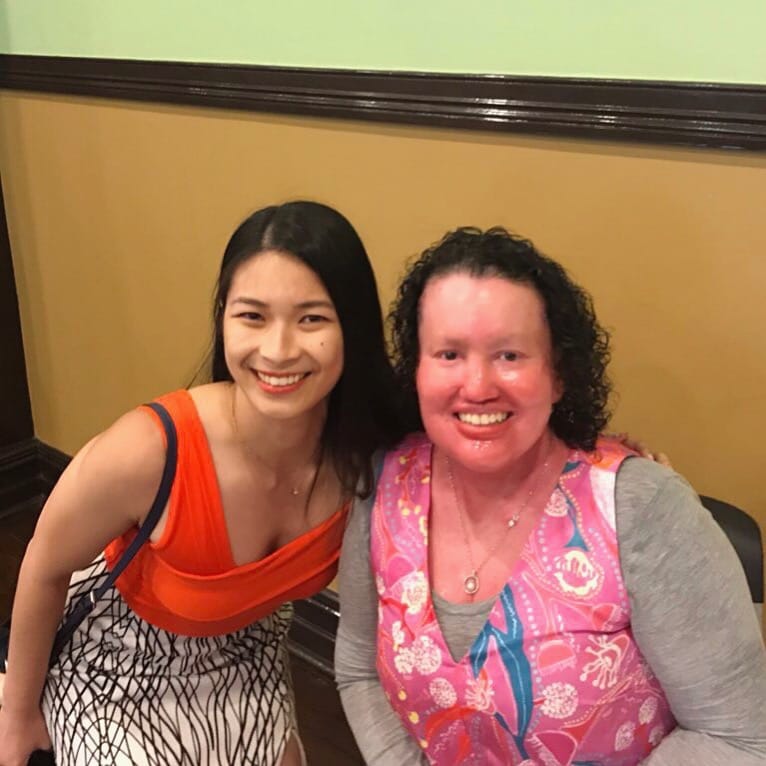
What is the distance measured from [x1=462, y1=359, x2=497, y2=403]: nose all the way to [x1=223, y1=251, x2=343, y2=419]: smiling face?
0.22 metres

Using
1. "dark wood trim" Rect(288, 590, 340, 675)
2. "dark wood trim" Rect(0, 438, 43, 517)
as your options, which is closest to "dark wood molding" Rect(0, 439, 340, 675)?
"dark wood trim" Rect(0, 438, 43, 517)

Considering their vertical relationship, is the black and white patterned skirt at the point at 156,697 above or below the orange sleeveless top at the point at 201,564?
below

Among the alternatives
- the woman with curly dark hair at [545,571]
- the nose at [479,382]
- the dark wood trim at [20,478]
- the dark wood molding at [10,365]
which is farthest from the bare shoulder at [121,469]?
the dark wood trim at [20,478]

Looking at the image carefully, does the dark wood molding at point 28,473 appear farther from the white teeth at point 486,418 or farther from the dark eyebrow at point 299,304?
the white teeth at point 486,418

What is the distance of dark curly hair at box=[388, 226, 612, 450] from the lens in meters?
0.99

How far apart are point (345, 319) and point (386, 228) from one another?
571 millimetres

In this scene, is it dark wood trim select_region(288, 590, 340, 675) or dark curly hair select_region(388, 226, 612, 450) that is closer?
dark curly hair select_region(388, 226, 612, 450)

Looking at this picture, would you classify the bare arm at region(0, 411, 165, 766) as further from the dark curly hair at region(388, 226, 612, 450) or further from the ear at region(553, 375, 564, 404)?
the ear at region(553, 375, 564, 404)

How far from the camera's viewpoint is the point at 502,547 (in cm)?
104

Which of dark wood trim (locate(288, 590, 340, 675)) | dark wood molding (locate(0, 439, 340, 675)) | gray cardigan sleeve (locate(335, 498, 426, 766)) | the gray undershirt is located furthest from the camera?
dark wood molding (locate(0, 439, 340, 675))

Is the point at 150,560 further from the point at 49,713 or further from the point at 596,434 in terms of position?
the point at 596,434

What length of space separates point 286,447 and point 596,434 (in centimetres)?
43

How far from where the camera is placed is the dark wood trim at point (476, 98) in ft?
3.99

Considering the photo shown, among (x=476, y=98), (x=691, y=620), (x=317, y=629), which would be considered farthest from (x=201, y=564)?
(x=317, y=629)
